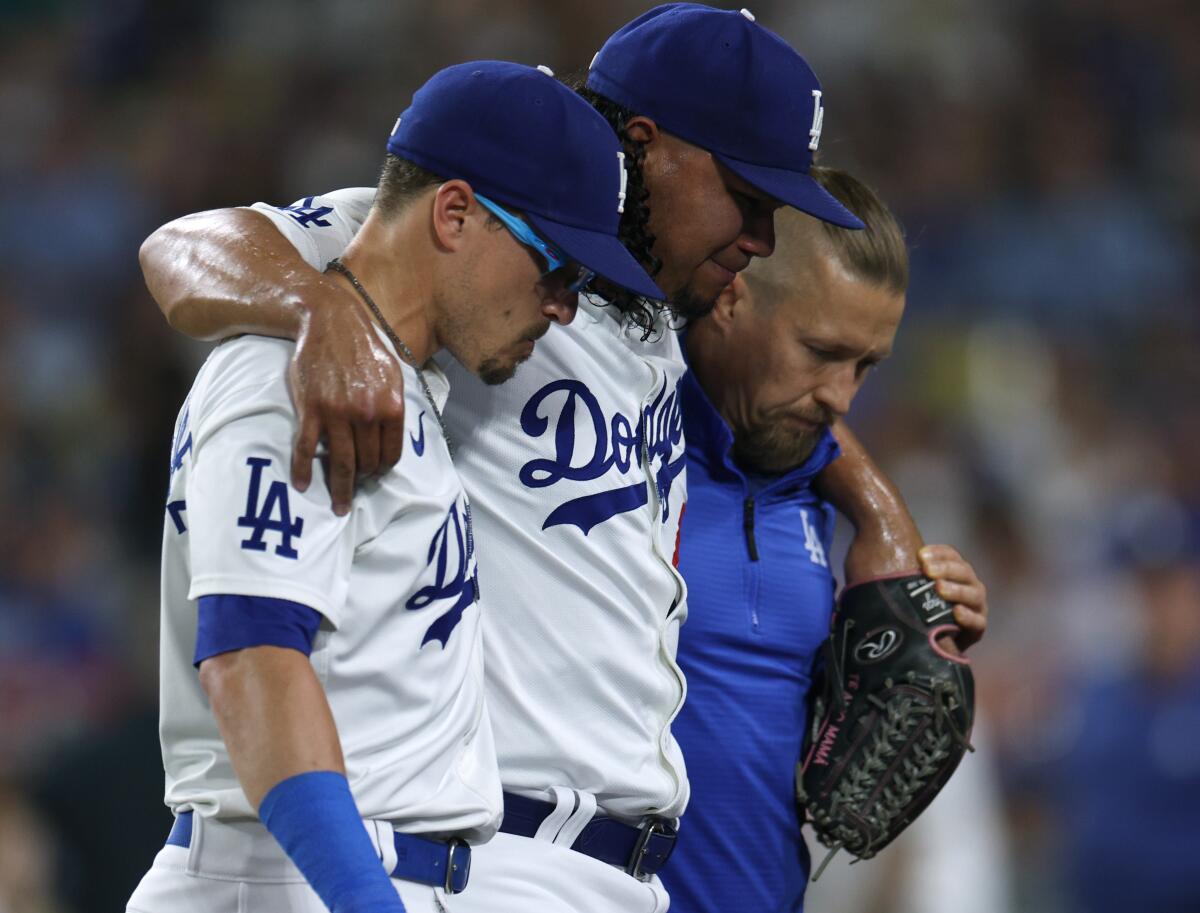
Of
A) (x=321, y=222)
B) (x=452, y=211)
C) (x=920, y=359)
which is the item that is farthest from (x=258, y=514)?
(x=920, y=359)

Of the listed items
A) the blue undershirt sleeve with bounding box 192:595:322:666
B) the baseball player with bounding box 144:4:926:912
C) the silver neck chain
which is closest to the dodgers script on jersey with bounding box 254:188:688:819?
the baseball player with bounding box 144:4:926:912

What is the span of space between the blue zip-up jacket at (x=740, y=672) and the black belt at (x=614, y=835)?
0.27 meters

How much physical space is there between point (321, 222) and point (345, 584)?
0.58m

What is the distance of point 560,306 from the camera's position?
1.99 m

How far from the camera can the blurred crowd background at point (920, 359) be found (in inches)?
185

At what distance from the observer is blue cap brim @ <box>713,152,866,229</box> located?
7.54 ft

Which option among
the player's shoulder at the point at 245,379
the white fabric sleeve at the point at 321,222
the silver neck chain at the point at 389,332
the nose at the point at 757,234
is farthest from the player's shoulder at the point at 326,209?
the nose at the point at 757,234

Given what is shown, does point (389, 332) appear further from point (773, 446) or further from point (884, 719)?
point (884, 719)

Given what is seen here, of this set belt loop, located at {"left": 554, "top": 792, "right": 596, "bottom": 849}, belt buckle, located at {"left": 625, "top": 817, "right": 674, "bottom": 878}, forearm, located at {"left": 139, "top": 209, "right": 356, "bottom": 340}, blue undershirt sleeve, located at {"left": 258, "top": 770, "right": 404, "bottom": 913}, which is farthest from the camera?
belt buckle, located at {"left": 625, "top": 817, "right": 674, "bottom": 878}

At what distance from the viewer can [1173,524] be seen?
4926 millimetres

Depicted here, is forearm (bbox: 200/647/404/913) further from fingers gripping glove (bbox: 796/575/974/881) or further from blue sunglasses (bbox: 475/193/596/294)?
fingers gripping glove (bbox: 796/575/974/881)

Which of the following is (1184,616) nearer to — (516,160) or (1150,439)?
(1150,439)

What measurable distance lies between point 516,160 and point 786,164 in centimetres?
54

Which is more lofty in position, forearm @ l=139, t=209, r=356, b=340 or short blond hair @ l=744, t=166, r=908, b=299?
forearm @ l=139, t=209, r=356, b=340
